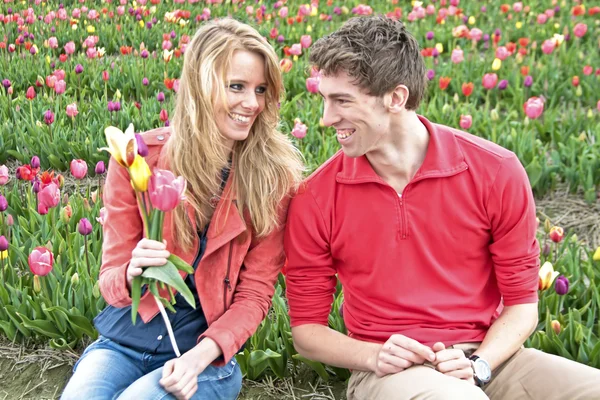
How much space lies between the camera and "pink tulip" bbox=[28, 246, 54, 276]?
292 cm

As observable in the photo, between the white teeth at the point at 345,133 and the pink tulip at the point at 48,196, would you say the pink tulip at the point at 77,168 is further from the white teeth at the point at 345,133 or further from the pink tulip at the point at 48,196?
the white teeth at the point at 345,133

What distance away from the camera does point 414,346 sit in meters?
2.27

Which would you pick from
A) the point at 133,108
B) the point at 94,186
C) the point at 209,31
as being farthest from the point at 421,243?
the point at 133,108

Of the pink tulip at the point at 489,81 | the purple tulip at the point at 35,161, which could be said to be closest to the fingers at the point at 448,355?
the purple tulip at the point at 35,161

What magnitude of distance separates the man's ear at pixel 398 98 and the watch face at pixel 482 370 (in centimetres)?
77

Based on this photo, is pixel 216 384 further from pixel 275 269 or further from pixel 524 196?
pixel 524 196

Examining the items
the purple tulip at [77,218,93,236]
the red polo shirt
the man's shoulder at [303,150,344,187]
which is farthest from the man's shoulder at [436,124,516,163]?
the purple tulip at [77,218,93,236]

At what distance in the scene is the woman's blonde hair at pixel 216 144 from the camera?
2492 mm

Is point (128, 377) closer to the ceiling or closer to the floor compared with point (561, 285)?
closer to the floor

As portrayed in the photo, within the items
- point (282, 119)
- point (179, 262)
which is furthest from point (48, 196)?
point (282, 119)

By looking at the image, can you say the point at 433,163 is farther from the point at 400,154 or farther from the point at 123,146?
the point at 123,146

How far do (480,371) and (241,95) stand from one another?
109 centimetres

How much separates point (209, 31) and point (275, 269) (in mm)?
785

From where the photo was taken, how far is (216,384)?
2.50 metres
